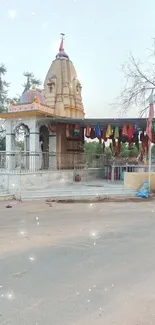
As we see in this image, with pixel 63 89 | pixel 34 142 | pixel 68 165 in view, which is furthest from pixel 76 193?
pixel 63 89

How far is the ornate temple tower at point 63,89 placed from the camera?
49.5 ft

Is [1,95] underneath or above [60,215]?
above

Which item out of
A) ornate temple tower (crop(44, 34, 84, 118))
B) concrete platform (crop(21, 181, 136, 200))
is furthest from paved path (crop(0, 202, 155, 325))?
ornate temple tower (crop(44, 34, 84, 118))

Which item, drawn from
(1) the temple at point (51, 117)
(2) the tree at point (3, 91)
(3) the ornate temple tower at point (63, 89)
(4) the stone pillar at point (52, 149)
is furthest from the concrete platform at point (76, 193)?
(2) the tree at point (3, 91)

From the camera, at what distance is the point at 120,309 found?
247 centimetres

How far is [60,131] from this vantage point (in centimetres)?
1363

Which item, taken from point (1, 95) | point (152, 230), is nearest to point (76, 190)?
point (152, 230)

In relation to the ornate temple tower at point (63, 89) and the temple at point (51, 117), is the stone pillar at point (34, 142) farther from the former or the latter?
the ornate temple tower at point (63, 89)

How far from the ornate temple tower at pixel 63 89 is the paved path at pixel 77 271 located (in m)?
9.85

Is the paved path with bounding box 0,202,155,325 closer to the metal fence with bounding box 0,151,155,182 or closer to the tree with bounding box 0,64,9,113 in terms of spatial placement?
the metal fence with bounding box 0,151,155,182

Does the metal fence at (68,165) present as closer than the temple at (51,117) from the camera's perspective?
Yes

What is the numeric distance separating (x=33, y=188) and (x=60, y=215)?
3.98m

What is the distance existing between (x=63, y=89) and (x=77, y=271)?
13.4 metres

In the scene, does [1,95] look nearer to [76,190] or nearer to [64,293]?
[76,190]
